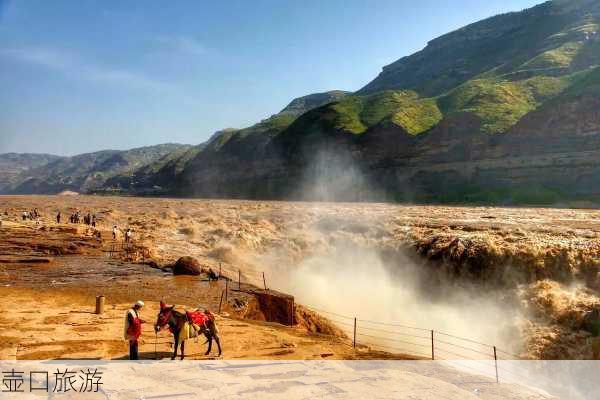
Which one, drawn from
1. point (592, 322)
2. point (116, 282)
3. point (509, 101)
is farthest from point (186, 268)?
point (509, 101)

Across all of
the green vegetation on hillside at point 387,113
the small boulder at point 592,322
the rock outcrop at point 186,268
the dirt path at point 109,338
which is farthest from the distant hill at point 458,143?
the dirt path at point 109,338

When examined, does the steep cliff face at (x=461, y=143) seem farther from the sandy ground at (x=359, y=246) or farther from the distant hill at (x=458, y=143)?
the sandy ground at (x=359, y=246)

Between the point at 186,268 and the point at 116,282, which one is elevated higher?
the point at 186,268

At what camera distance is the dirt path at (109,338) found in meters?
12.2

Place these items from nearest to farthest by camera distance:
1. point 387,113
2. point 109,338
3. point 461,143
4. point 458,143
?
point 109,338
point 461,143
point 458,143
point 387,113

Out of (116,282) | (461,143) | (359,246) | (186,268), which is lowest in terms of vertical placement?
(116,282)

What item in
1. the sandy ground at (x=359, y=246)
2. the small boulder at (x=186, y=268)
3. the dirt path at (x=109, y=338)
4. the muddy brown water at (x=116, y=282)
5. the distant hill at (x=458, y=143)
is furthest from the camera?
the distant hill at (x=458, y=143)

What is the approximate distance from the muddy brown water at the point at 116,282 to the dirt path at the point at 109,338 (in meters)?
2.51

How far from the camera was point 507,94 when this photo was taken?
102m

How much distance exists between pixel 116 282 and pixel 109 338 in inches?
388

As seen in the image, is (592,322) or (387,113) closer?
(592,322)

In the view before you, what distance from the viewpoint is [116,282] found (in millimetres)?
22750

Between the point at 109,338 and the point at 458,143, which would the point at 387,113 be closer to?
the point at 458,143

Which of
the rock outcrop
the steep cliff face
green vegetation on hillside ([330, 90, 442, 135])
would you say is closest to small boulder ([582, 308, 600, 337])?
the rock outcrop
